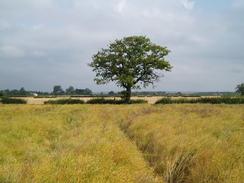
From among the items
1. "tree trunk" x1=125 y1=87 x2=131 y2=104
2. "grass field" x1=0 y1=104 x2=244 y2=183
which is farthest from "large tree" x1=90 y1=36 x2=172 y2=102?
"grass field" x1=0 y1=104 x2=244 y2=183

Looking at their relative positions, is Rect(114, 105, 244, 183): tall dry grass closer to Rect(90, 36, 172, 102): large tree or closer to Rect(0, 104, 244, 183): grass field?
Rect(0, 104, 244, 183): grass field

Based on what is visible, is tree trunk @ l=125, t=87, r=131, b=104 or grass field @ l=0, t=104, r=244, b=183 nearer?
grass field @ l=0, t=104, r=244, b=183

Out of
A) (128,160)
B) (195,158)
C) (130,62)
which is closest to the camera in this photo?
(128,160)

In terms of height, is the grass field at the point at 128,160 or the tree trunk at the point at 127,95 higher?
the tree trunk at the point at 127,95

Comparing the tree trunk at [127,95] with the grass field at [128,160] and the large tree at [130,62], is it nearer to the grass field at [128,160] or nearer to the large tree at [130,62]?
the large tree at [130,62]

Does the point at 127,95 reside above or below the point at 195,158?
above

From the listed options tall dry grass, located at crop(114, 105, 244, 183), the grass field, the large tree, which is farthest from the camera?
the large tree

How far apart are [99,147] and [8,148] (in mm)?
3105

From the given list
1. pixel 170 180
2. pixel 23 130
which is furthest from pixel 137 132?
pixel 170 180

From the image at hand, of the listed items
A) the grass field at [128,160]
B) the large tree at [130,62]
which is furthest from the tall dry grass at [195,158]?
the large tree at [130,62]

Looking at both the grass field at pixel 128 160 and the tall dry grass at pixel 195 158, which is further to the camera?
the tall dry grass at pixel 195 158

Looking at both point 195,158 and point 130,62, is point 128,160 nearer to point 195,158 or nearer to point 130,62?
point 195,158

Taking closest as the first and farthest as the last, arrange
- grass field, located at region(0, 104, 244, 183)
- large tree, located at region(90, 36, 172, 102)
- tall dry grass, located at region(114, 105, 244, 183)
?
grass field, located at region(0, 104, 244, 183) → tall dry grass, located at region(114, 105, 244, 183) → large tree, located at region(90, 36, 172, 102)

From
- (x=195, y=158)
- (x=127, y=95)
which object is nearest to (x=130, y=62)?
(x=127, y=95)
